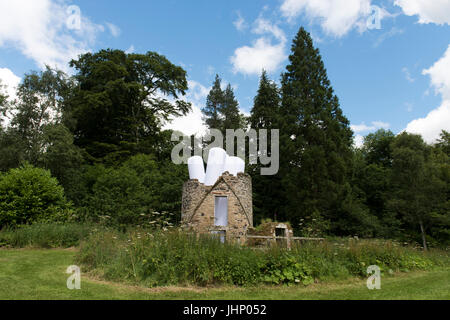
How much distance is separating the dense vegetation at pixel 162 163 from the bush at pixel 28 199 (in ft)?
0.18

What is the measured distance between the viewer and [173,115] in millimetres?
31656

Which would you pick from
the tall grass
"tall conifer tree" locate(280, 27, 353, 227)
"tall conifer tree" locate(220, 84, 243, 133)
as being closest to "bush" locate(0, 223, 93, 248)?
the tall grass

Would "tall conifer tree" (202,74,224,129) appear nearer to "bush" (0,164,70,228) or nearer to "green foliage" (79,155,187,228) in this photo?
"green foliage" (79,155,187,228)

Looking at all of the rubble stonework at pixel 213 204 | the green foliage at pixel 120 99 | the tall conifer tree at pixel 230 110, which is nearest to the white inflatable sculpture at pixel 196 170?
the rubble stonework at pixel 213 204

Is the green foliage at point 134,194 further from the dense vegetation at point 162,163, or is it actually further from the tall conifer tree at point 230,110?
the tall conifer tree at point 230,110

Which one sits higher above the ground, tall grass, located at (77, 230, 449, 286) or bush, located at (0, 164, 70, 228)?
bush, located at (0, 164, 70, 228)

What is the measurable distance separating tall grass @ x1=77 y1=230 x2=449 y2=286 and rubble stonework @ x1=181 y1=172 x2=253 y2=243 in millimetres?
5912

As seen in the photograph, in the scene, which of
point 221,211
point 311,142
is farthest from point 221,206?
point 311,142

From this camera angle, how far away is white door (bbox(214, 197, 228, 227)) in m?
14.8

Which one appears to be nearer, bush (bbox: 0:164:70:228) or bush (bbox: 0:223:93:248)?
bush (bbox: 0:223:93:248)

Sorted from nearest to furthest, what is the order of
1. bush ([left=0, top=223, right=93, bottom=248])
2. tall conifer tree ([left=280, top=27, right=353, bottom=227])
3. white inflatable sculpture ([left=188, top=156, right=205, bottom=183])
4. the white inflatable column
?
bush ([left=0, top=223, right=93, bottom=248])
the white inflatable column
white inflatable sculpture ([left=188, top=156, right=205, bottom=183])
tall conifer tree ([left=280, top=27, right=353, bottom=227])

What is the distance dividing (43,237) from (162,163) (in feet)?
50.7

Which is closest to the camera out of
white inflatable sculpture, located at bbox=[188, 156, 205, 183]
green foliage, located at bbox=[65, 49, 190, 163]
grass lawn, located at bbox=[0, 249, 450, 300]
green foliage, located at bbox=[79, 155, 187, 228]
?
grass lawn, located at bbox=[0, 249, 450, 300]

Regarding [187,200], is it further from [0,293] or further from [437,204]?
[437,204]
